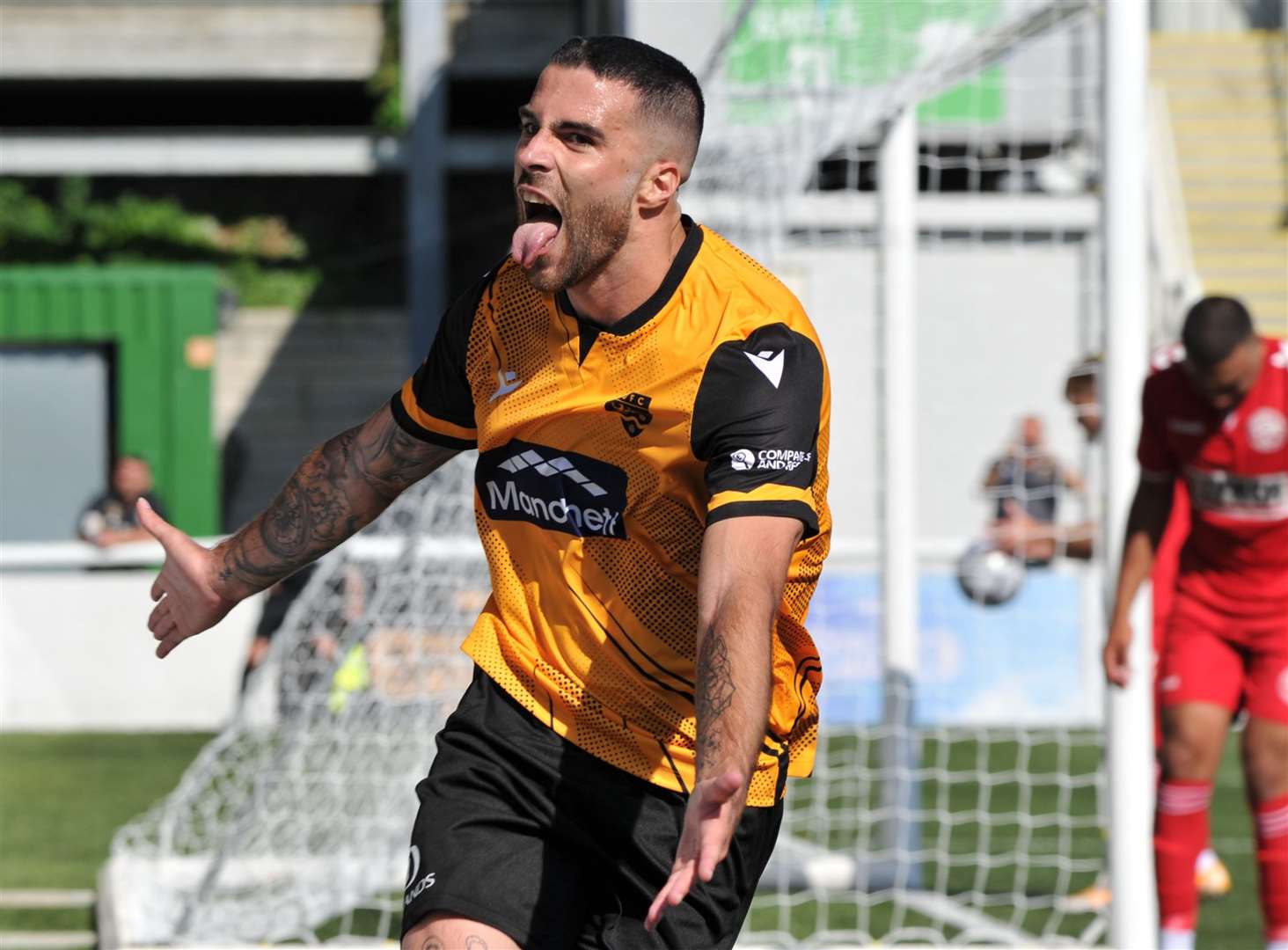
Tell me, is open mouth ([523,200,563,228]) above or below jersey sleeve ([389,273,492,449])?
above

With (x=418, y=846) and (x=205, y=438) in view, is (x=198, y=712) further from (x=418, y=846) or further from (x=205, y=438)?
(x=418, y=846)

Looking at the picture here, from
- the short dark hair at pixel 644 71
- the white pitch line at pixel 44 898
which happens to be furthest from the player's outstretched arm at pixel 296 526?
the white pitch line at pixel 44 898

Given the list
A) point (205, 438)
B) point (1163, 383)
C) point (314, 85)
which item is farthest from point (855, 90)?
point (314, 85)

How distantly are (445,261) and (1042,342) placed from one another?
6.65 meters

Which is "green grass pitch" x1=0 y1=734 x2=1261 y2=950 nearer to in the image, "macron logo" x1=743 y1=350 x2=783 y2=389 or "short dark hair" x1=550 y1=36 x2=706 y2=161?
"macron logo" x1=743 y1=350 x2=783 y2=389

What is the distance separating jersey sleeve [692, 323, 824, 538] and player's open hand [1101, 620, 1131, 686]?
120 inches

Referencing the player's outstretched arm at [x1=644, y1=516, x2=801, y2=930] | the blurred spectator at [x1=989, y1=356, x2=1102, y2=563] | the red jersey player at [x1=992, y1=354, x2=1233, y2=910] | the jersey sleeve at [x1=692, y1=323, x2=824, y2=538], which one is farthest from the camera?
the blurred spectator at [x1=989, y1=356, x2=1102, y2=563]

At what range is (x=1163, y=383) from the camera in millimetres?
6070

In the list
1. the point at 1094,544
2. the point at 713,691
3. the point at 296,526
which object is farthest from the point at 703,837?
the point at 1094,544

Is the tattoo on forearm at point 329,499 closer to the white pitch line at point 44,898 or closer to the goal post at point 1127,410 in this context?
the goal post at point 1127,410

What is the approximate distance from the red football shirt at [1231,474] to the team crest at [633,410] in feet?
10.7

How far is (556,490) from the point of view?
3232 mm

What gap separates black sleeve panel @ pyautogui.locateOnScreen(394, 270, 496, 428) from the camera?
3.44m

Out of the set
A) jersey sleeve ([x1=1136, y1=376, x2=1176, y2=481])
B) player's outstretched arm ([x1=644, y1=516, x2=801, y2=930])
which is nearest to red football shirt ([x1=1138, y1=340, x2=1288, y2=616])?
jersey sleeve ([x1=1136, y1=376, x2=1176, y2=481])
